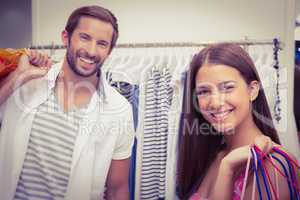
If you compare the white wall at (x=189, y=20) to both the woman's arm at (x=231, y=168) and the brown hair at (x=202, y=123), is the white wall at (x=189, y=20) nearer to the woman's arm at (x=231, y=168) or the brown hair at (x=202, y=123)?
the brown hair at (x=202, y=123)

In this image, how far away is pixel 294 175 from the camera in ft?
3.27

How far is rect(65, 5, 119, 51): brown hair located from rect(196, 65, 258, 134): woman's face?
391mm

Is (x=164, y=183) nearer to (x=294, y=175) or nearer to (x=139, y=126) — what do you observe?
(x=139, y=126)

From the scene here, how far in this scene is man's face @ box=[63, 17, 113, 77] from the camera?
3.55ft

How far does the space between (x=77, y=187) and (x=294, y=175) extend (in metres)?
0.80

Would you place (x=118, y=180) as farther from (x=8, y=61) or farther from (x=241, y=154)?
(x=8, y=61)

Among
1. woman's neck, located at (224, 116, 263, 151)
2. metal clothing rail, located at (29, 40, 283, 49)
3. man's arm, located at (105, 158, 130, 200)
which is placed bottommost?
man's arm, located at (105, 158, 130, 200)

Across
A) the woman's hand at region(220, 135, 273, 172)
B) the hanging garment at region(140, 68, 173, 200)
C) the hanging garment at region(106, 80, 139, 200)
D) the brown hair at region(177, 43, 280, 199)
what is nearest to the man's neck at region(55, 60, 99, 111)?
the hanging garment at region(106, 80, 139, 200)

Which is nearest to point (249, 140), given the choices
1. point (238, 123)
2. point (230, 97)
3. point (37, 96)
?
point (238, 123)

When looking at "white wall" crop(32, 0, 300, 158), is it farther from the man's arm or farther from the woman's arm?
the man's arm

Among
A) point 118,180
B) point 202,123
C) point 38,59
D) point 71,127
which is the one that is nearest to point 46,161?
point 71,127

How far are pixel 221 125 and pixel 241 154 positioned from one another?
0.13 meters

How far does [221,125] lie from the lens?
41.6 inches

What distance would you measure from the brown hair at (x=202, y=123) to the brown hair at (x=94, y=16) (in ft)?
A: 1.15
